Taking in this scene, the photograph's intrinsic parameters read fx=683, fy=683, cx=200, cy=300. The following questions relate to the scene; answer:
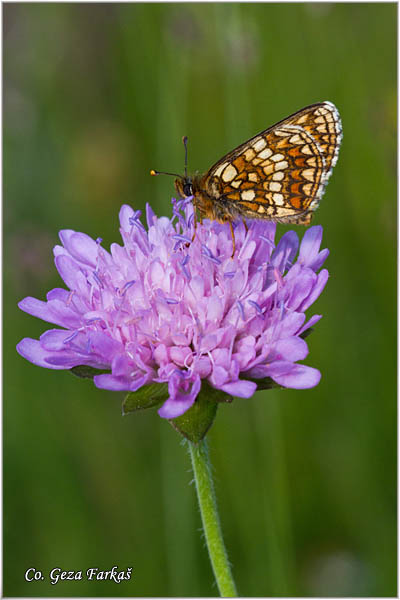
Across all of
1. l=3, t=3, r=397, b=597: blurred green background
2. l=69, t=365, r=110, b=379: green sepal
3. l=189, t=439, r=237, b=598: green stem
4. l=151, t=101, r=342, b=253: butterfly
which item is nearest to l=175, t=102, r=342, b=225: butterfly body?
l=151, t=101, r=342, b=253: butterfly

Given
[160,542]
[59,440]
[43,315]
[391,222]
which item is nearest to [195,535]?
[160,542]

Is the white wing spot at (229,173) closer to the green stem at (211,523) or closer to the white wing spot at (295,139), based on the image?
the white wing spot at (295,139)

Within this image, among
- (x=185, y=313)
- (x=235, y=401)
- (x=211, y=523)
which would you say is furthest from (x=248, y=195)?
(x=235, y=401)

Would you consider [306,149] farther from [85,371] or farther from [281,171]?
[85,371]

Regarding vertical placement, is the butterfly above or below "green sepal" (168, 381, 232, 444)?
above

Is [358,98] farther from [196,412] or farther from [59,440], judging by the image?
[196,412]

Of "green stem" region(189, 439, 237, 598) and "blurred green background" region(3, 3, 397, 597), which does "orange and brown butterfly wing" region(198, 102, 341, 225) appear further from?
"blurred green background" region(3, 3, 397, 597)
